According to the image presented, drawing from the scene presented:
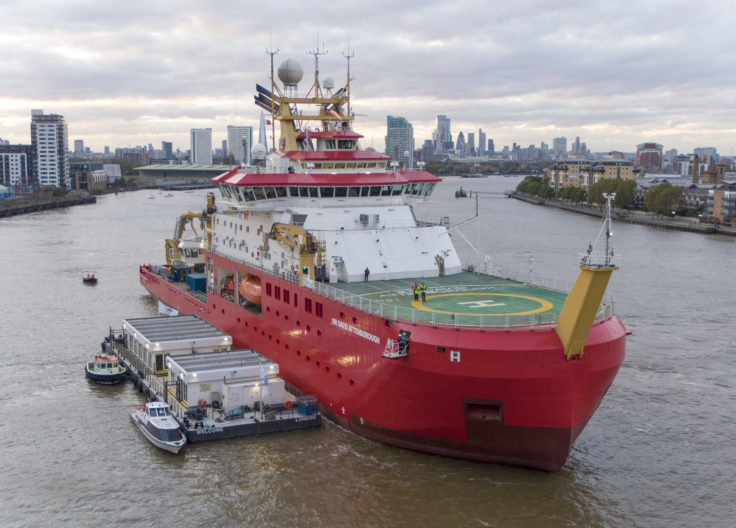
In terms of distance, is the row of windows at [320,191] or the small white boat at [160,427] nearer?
the small white boat at [160,427]

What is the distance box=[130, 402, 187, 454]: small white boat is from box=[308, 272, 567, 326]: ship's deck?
4882mm

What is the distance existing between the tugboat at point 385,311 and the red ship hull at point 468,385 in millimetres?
30

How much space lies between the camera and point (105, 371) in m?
22.2

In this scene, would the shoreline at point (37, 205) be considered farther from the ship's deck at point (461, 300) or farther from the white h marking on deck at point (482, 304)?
the white h marking on deck at point (482, 304)

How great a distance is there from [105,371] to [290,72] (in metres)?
11.7

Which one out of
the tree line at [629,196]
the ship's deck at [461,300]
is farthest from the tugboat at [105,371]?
the tree line at [629,196]

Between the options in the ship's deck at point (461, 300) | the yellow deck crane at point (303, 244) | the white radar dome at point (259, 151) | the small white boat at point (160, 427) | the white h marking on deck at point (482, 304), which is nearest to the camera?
the ship's deck at point (461, 300)

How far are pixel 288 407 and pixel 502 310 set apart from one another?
618cm

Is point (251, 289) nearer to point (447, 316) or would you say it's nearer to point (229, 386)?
point (229, 386)

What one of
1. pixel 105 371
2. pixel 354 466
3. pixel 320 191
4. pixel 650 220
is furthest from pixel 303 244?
pixel 650 220

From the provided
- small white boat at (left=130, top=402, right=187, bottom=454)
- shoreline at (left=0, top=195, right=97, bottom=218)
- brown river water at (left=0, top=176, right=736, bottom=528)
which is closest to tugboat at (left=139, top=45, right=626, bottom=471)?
brown river water at (left=0, top=176, right=736, bottom=528)

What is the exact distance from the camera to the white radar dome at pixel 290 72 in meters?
24.9

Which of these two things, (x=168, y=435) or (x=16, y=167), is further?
(x=16, y=167)

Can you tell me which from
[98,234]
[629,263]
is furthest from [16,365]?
[98,234]
